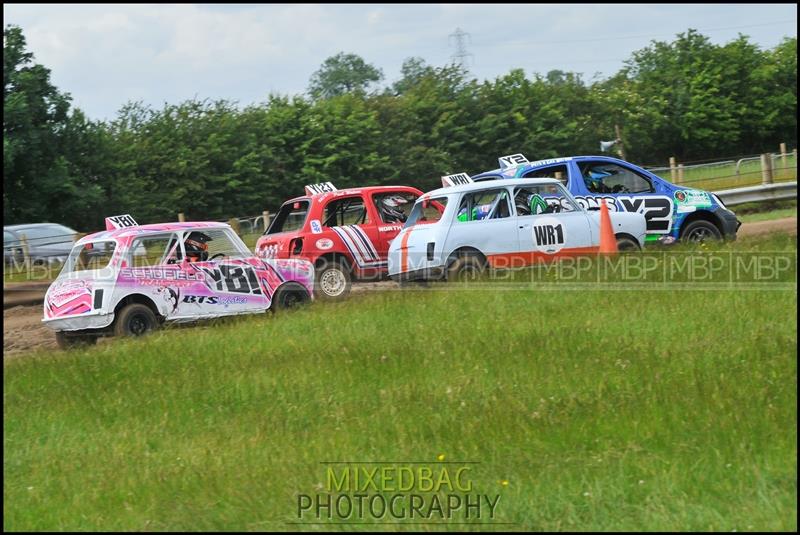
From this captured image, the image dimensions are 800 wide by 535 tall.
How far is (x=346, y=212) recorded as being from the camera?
56.0 feet

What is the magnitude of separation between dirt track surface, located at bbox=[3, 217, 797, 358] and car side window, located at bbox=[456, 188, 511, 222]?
7.80 feet

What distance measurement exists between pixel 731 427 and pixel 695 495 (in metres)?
1.16

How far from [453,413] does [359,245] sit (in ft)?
27.8

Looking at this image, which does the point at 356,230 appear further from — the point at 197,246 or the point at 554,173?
the point at 554,173

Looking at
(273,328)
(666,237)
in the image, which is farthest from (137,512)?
(666,237)

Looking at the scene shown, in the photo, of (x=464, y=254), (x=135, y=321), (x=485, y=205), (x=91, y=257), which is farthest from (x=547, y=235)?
(x=91, y=257)

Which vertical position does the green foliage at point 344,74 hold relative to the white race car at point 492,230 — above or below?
above

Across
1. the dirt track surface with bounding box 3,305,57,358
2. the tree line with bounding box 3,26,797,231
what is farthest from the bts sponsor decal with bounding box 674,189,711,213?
the tree line with bounding box 3,26,797,231

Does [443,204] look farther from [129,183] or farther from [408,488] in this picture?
[129,183]

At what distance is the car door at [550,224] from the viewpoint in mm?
15133

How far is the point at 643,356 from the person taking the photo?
9445 millimetres

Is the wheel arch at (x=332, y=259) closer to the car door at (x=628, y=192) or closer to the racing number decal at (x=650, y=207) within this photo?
the racing number decal at (x=650, y=207)

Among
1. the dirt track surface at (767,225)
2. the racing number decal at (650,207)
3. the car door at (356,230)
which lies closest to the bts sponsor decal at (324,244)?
the car door at (356,230)

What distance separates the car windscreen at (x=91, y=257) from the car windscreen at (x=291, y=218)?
3810 millimetres
